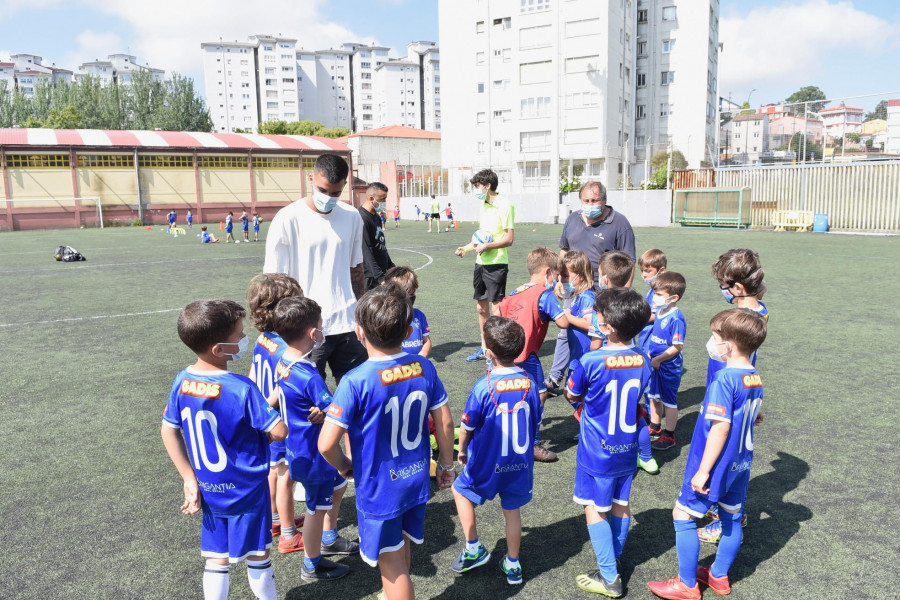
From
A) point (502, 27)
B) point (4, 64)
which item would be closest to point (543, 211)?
point (502, 27)

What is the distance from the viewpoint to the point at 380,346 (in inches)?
105

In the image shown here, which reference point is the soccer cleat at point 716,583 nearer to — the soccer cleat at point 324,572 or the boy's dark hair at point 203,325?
the soccer cleat at point 324,572

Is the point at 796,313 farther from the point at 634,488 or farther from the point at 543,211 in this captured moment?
the point at 543,211

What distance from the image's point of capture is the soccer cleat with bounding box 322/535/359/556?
11.3 feet

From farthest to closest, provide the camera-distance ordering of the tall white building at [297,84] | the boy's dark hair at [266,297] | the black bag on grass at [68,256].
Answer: the tall white building at [297,84]
the black bag on grass at [68,256]
the boy's dark hair at [266,297]

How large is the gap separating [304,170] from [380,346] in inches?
1873

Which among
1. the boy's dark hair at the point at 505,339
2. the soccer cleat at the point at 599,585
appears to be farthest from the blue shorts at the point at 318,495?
the soccer cleat at the point at 599,585

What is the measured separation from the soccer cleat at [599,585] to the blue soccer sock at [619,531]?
15cm

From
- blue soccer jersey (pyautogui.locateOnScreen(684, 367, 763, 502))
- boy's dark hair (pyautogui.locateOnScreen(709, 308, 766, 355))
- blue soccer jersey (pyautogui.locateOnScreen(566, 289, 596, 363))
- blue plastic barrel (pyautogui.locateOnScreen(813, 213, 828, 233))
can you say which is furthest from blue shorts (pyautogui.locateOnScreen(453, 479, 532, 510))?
blue plastic barrel (pyautogui.locateOnScreen(813, 213, 828, 233))

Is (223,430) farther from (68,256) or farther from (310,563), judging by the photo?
(68,256)

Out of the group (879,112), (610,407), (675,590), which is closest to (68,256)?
(610,407)

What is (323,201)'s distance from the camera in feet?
13.4

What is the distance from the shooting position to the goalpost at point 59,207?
38.0m

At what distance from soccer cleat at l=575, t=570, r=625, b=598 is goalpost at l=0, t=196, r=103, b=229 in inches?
1724
